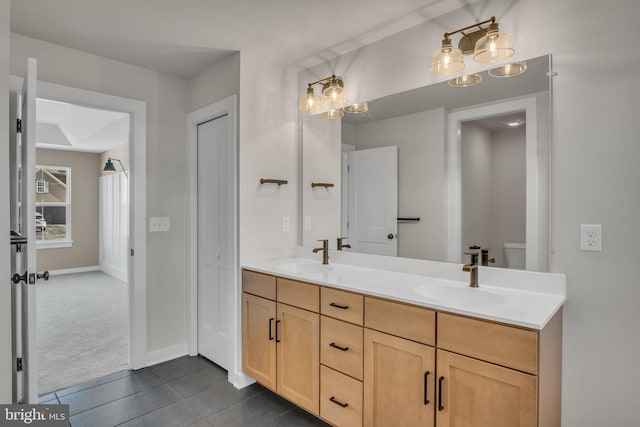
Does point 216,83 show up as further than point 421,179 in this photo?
Yes

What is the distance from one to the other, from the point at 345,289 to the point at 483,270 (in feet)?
2.41

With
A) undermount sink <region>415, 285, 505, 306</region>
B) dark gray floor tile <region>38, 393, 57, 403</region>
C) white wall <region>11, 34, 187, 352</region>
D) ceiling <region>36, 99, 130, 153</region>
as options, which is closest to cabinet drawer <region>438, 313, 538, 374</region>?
undermount sink <region>415, 285, 505, 306</region>

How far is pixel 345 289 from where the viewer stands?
180 cm

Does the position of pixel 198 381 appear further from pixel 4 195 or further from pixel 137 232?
pixel 4 195

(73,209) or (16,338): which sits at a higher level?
(73,209)

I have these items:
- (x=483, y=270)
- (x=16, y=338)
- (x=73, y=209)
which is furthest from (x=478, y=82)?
(x=73, y=209)

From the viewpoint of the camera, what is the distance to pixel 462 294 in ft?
5.78

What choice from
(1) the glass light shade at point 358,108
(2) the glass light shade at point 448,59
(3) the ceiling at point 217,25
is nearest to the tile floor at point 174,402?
(1) the glass light shade at point 358,108

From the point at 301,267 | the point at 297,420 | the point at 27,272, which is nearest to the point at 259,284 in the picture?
the point at 301,267

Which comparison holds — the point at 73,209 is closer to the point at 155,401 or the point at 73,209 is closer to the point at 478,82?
the point at 155,401

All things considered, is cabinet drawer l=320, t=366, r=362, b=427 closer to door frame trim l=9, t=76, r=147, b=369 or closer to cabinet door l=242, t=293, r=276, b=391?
cabinet door l=242, t=293, r=276, b=391

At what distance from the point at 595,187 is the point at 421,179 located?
2.81ft

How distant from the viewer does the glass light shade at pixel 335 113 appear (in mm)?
2533

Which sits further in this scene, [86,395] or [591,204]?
[86,395]
